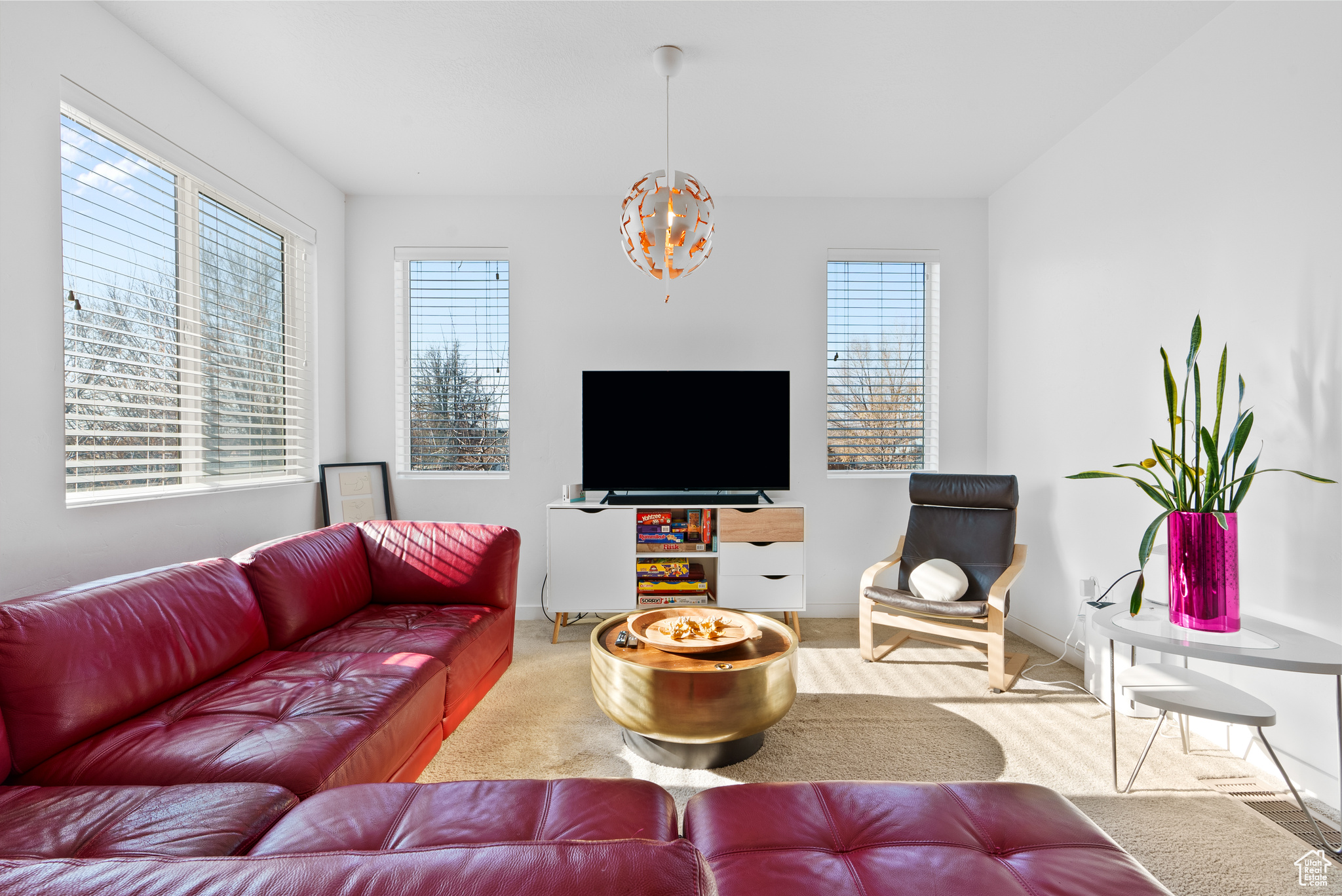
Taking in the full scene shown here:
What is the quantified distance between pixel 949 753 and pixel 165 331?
3.52 meters

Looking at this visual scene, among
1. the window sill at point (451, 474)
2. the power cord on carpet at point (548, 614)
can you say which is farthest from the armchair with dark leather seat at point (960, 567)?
the window sill at point (451, 474)

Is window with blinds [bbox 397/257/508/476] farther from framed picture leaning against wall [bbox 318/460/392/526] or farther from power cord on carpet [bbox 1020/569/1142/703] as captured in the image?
power cord on carpet [bbox 1020/569/1142/703]

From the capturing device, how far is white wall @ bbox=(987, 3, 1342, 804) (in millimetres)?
1911

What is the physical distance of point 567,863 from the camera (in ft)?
1.75

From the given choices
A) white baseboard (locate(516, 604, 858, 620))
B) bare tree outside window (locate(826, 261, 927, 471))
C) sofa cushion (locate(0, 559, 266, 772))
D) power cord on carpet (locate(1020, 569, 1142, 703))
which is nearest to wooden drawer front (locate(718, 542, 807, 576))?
white baseboard (locate(516, 604, 858, 620))

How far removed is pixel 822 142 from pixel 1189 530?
7.89 ft

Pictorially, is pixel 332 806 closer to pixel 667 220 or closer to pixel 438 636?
pixel 438 636

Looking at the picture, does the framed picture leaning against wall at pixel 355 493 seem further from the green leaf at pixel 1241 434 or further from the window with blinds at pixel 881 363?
the green leaf at pixel 1241 434

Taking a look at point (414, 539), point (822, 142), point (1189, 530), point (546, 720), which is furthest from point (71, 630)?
point (822, 142)

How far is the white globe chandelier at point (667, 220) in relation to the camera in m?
2.22

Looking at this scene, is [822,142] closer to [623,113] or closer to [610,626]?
[623,113]

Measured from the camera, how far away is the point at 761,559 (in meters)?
3.46

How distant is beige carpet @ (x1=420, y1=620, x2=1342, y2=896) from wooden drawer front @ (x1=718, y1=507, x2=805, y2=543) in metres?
0.76

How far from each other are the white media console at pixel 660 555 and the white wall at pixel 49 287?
167cm
